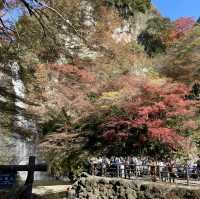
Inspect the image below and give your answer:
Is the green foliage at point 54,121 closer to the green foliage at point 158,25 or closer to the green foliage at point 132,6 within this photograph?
the green foliage at point 158,25

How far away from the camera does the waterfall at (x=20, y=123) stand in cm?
1727

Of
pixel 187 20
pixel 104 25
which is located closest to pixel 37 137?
pixel 104 25

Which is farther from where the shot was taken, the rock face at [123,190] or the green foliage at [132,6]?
the green foliage at [132,6]

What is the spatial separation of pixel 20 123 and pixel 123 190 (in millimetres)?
8637

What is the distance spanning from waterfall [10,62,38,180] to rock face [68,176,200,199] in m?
4.78

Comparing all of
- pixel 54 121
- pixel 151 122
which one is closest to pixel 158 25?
pixel 54 121

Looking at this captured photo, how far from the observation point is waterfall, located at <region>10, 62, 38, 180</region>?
17.3 metres

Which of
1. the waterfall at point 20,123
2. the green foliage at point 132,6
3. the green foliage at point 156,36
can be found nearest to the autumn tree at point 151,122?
the waterfall at point 20,123

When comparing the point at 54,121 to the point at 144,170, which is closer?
the point at 144,170

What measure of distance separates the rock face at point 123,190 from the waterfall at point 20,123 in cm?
478

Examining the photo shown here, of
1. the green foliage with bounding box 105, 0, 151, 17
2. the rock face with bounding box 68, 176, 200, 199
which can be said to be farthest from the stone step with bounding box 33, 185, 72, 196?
the green foliage with bounding box 105, 0, 151, 17

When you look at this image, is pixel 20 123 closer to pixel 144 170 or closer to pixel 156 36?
pixel 144 170

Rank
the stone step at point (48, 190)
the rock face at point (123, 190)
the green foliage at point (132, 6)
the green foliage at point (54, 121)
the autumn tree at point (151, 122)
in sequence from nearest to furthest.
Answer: the rock face at point (123, 190)
the autumn tree at point (151, 122)
the stone step at point (48, 190)
the green foliage at point (54, 121)
the green foliage at point (132, 6)

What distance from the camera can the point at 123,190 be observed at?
43.2ft
